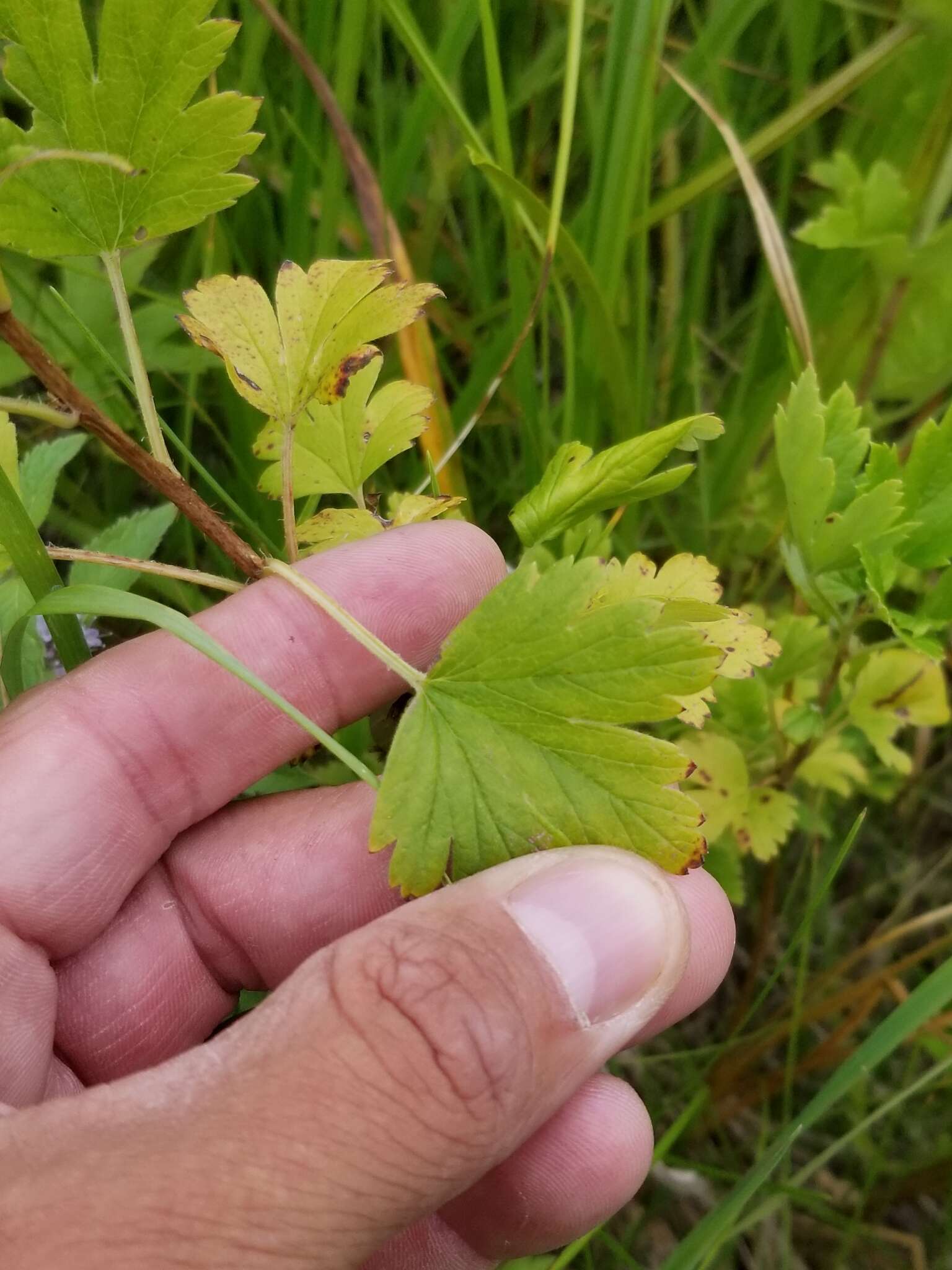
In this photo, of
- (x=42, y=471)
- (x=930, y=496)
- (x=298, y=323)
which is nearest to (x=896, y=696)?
(x=930, y=496)

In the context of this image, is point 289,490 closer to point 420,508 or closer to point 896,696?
point 420,508

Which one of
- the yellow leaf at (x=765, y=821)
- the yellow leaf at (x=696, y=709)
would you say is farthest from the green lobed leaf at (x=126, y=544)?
the yellow leaf at (x=765, y=821)

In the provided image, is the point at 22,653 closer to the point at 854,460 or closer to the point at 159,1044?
the point at 159,1044

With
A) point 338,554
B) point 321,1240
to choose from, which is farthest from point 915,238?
point 321,1240

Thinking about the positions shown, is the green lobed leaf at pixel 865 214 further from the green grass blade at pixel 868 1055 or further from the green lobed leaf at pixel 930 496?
the green grass blade at pixel 868 1055

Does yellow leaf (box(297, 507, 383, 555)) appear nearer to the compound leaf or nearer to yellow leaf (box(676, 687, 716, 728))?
the compound leaf

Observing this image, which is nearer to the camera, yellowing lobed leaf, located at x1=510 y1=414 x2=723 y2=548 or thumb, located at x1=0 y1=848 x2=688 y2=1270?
thumb, located at x1=0 y1=848 x2=688 y2=1270

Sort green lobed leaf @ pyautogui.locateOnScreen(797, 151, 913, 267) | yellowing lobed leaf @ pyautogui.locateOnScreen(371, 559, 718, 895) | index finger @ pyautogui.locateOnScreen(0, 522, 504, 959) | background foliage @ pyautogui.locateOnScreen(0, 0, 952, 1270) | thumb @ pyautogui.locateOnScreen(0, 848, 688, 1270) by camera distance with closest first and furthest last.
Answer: thumb @ pyautogui.locateOnScreen(0, 848, 688, 1270) → yellowing lobed leaf @ pyautogui.locateOnScreen(371, 559, 718, 895) → index finger @ pyautogui.locateOnScreen(0, 522, 504, 959) → background foliage @ pyautogui.locateOnScreen(0, 0, 952, 1270) → green lobed leaf @ pyautogui.locateOnScreen(797, 151, 913, 267)

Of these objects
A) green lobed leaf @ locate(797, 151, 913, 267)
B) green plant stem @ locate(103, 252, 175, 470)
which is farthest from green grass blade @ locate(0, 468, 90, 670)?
green lobed leaf @ locate(797, 151, 913, 267)
